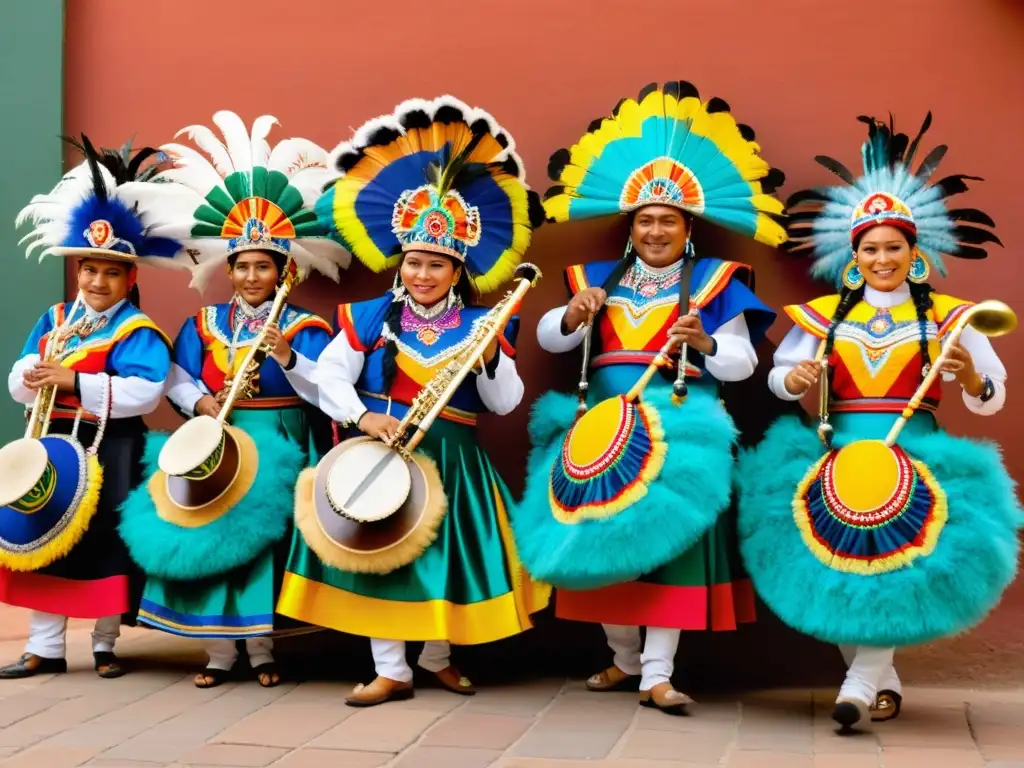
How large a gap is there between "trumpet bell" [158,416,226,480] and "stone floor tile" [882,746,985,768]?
2.28 meters

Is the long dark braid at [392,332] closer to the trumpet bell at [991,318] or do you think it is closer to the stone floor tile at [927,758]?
the trumpet bell at [991,318]

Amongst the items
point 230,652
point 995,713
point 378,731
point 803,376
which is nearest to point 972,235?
point 803,376

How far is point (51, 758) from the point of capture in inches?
134

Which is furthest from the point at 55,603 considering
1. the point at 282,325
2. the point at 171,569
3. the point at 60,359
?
the point at 282,325

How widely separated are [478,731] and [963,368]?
185cm

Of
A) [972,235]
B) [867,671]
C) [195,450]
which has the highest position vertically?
[972,235]

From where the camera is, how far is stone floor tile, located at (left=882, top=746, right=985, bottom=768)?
3354mm

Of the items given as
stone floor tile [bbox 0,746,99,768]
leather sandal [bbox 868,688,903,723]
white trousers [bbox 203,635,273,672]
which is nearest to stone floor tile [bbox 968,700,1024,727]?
leather sandal [bbox 868,688,903,723]

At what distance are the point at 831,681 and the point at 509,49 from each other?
270cm

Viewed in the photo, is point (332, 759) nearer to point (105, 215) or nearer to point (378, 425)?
point (378, 425)

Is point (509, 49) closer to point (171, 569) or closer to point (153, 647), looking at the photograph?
point (171, 569)

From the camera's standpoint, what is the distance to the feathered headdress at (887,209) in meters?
4.04

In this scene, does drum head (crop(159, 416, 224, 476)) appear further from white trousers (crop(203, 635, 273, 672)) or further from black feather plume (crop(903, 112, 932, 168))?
black feather plume (crop(903, 112, 932, 168))

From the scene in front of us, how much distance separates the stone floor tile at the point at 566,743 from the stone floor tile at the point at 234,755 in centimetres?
68
